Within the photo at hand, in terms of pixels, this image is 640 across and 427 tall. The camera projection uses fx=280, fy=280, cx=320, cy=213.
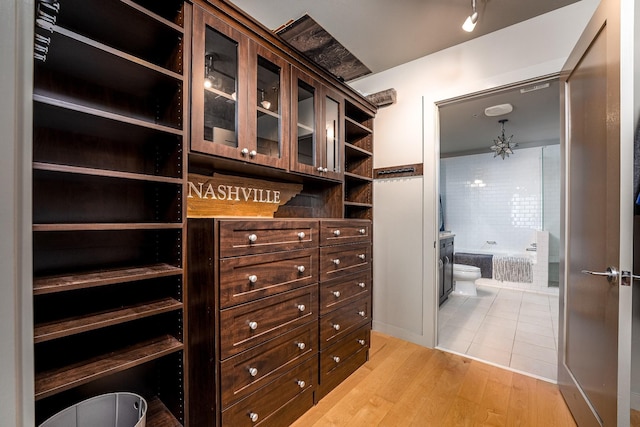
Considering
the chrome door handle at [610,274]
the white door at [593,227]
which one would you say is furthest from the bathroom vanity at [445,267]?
the chrome door handle at [610,274]

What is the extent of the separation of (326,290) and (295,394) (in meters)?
0.60

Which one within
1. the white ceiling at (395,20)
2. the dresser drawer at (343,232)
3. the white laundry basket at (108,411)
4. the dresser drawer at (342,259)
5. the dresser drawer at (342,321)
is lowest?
the white laundry basket at (108,411)

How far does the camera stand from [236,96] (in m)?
1.53

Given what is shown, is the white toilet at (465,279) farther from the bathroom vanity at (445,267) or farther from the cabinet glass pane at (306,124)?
the cabinet glass pane at (306,124)

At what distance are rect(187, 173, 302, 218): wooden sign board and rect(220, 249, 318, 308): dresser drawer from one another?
1.96 ft

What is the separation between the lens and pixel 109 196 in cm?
136

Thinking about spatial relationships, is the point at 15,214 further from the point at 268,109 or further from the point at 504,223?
the point at 504,223

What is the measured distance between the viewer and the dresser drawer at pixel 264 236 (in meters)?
1.25

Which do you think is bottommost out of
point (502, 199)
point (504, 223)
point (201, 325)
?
point (201, 325)

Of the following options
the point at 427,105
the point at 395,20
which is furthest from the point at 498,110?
the point at 395,20

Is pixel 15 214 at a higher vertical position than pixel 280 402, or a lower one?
higher

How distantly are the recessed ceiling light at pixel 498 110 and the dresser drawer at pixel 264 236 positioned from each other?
304 cm

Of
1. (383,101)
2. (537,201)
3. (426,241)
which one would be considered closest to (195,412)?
(426,241)

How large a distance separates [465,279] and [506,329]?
118 cm
